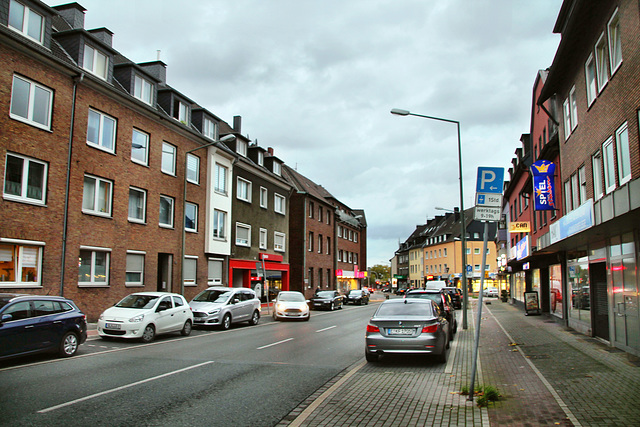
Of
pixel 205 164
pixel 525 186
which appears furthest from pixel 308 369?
pixel 525 186

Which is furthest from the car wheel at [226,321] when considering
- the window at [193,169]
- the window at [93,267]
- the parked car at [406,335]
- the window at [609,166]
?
the window at [609,166]

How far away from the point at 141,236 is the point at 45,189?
548 centimetres

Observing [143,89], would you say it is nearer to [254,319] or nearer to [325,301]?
[254,319]

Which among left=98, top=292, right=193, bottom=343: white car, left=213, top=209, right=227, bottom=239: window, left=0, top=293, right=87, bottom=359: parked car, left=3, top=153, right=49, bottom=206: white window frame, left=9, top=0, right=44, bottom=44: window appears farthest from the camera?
left=213, top=209, right=227, bottom=239: window

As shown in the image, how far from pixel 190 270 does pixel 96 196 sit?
7.64 metres

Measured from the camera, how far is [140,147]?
75.4 ft

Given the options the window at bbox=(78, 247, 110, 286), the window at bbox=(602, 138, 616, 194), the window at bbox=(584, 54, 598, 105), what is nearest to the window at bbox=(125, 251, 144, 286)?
the window at bbox=(78, 247, 110, 286)

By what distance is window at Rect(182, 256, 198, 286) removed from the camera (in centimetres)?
2598

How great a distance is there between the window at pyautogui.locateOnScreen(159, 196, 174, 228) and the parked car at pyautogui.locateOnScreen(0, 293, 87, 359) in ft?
40.4

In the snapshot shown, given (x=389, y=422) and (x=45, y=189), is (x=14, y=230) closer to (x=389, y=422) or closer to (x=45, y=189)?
(x=45, y=189)

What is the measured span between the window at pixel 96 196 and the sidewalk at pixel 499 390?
13503 millimetres

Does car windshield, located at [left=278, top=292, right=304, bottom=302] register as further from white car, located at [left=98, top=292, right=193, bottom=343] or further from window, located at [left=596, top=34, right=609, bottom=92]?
window, located at [left=596, top=34, right=609, bottom=92]

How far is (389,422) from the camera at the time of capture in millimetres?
6316

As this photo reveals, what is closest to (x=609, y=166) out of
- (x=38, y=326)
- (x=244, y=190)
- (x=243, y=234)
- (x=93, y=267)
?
(x=38, y=326)
